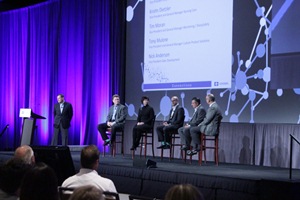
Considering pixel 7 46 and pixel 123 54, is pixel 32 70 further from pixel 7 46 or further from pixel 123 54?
pixel 123 54

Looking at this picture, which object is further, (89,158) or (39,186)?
(89,158)

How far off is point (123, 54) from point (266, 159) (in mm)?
3947

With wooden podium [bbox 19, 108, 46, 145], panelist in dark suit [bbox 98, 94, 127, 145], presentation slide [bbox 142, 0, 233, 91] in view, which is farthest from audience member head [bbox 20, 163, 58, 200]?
wooden podium [bbox 19, 108, 46, 145]

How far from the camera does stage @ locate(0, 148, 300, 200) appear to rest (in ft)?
16.2

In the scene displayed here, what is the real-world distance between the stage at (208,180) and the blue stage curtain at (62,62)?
300cm

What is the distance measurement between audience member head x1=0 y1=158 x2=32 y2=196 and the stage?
10.5 feet

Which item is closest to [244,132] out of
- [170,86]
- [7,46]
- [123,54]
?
[170,86]

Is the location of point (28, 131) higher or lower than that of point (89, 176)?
lower

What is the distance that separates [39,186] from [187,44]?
6699 mm

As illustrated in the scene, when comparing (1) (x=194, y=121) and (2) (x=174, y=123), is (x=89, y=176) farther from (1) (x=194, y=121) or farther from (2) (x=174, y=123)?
(2) (x=174, y=123)

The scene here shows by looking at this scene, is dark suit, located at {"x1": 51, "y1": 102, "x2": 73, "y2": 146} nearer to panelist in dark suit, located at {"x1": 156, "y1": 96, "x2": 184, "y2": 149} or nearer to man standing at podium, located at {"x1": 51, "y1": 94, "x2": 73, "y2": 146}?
man standing at podium, located at {"x1": 51, "y1": 94, "x2": 73, "y2": 146}

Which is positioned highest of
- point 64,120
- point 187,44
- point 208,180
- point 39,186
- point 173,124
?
point 187,44

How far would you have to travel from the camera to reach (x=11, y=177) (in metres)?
2.32

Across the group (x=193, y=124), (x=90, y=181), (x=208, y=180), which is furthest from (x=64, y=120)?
(x=90, y=181)
